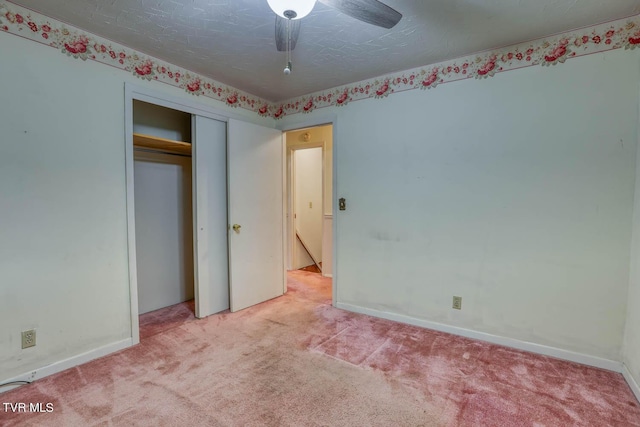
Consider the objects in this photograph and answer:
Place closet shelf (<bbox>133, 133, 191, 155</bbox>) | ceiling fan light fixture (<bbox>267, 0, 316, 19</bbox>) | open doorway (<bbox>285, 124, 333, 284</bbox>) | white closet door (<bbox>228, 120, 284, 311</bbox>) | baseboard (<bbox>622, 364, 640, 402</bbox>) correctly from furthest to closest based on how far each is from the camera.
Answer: open doorway (<bbox>285, 124, 333, 284</bbox>), white closet door (<bbox>228, 120, 284, 311</bbox>), closet shelf (<bbox>133, 133, 191, 155</bbox>), baseboard (<bbox>622, 364, 640, 402</bbox>), ceiling fan light fixture (<bbox>267, 0, 316, 19</bbox>)

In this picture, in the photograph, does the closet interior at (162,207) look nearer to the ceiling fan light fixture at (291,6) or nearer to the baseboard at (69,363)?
the baseboard at (69,363)

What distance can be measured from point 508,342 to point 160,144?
3.51 metres

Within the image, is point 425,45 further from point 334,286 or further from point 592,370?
point 592,370

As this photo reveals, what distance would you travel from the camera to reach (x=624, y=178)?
6.49 feet

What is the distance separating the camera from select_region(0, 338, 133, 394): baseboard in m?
1.89

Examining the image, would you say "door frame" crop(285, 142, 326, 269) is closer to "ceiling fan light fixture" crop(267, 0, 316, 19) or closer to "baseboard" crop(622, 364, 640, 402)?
"ceiling fan light fixture" crop(267, 0, 316, 19)

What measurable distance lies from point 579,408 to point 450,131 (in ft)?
6.60

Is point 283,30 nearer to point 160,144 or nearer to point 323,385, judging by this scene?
point 160,144

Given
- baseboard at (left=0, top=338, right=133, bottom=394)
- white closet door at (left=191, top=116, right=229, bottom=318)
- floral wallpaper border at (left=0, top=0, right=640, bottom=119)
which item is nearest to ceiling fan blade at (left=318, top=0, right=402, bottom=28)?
floral wallpaper border at (left=0, top=0, right=640, bottom=119)

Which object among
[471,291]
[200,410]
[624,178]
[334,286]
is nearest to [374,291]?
[334,286]

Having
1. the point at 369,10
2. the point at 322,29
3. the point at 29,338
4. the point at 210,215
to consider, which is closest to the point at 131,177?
the point at 210,215

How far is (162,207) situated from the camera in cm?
319

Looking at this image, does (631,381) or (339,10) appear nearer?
(339,10)

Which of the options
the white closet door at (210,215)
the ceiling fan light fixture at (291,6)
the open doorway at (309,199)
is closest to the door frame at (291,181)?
the open doorway at (309,199)
